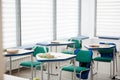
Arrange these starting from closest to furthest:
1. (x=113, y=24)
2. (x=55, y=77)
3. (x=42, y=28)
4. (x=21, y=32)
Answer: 1. (x=55, y=77)
2. (x=21, y=32)
3. (x=42, y=28)
4. (x=113, y=24)

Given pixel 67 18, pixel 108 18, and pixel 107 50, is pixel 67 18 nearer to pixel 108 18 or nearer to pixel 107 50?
pixel 108 18

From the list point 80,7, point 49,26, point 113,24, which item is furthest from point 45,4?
point 113,24

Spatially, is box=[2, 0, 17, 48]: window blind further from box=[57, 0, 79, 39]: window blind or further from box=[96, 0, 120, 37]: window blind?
box=[96, 0, 120, 37]: window blind

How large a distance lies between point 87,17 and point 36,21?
9.01ft

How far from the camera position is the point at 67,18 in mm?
8148

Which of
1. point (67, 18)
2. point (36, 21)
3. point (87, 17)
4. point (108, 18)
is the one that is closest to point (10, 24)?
point (36, 21)

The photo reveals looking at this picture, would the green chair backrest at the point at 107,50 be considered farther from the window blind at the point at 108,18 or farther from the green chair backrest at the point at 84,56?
the window blind at the point at 108,18

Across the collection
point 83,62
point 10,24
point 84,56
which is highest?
point 10,24

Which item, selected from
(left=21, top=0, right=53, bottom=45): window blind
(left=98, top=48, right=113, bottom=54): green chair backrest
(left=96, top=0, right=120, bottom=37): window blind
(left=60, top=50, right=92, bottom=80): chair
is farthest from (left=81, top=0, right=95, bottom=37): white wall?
A: (left=60, top=50, right=92, bottom=80): chair

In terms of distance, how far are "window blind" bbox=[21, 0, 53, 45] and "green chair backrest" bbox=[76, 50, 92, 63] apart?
89.6 inches

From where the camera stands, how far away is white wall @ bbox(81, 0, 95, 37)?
8.62 m

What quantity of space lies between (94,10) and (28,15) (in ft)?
10.5

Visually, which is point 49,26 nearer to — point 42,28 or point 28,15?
point 42,28

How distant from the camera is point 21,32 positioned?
6.14 meters
